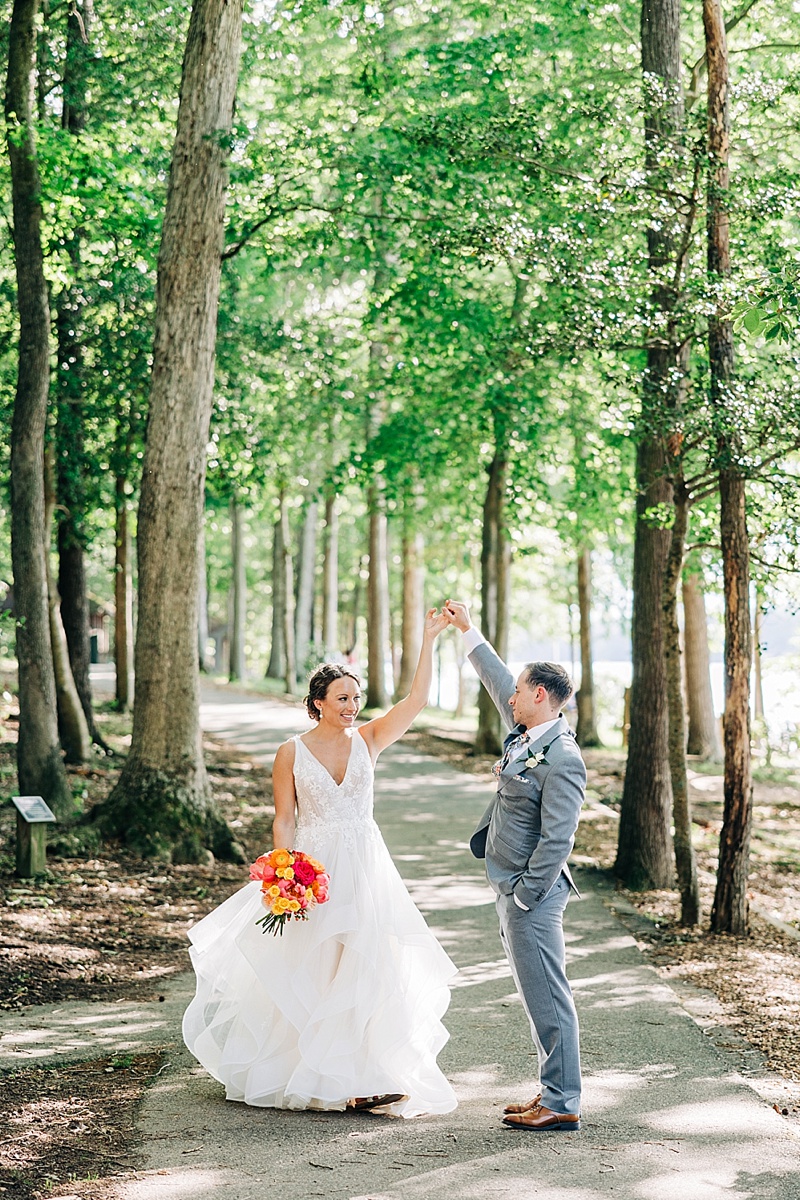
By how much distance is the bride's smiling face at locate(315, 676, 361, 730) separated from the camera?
592cm

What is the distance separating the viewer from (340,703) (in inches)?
233

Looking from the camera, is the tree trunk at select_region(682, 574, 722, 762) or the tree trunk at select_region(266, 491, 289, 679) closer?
the tree trunk at select_region(682, 574, 722, 762)

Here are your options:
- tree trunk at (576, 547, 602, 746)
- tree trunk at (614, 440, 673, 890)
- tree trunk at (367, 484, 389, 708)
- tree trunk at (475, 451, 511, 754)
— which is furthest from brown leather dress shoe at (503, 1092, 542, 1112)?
tree trunk at (367, 484, 389, 708)

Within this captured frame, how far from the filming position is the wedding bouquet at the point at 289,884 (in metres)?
5.41

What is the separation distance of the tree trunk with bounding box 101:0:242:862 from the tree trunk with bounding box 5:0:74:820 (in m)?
1.24

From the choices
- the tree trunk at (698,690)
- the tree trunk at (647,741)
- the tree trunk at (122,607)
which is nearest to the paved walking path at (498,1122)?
the tree trunk at (647,741)

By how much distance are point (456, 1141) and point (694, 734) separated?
701 inches

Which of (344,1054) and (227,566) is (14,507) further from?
(227,566)

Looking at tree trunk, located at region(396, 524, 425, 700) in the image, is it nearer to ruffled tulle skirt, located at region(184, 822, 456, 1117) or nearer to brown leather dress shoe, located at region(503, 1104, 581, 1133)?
ruffled tulle skirt, located at region(184, 822, 456, 1117)

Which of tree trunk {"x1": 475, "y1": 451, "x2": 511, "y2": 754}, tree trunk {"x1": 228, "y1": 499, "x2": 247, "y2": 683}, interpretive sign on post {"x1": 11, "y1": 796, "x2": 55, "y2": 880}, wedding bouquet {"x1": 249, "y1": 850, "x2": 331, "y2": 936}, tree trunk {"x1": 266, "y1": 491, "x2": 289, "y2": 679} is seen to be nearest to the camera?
wedding bouquet {"x1": 249, "y1": 850, "x2": 331, "y2": 936}

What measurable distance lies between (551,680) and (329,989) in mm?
1738

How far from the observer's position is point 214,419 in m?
17.7

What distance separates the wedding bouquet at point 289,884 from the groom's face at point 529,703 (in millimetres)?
1154

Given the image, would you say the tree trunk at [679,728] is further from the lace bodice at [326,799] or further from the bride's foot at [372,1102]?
the bride's foot at [372,1102]
